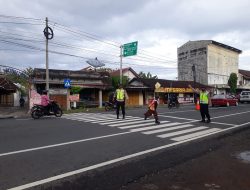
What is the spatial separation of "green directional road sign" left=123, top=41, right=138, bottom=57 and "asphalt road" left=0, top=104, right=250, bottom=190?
68.0ft

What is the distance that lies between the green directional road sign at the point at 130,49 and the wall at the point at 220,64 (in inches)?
1330

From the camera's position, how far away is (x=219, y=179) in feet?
18.6

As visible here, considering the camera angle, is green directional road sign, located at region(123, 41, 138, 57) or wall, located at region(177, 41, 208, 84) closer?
green directional road sign, located at region(123, 41, 138, 57)

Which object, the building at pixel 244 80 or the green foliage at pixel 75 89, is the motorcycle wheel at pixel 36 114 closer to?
the green foliage at pixel 75 89

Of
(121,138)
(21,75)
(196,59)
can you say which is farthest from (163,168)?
(196,59)

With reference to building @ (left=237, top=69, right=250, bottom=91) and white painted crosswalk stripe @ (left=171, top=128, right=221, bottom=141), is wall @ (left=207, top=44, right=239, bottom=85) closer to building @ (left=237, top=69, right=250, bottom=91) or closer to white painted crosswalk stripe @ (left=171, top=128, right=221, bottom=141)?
building @ (left=237, top=69, right=250, bottom=91)

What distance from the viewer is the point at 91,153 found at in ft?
25.0

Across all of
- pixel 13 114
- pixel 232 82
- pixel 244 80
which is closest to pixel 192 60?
pixel 232 82

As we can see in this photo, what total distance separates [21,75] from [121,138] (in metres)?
33.3

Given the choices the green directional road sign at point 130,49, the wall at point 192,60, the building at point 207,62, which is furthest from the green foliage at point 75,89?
the wall at point 192,60

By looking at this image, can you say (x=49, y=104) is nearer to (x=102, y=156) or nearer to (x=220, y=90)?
(x=102, y=156)

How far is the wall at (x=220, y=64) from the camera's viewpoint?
63631 mm

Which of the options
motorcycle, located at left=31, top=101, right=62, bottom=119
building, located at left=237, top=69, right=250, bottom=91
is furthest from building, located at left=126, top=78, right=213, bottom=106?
motorcycle, located at left=31, top=101, right=62, bottom=119

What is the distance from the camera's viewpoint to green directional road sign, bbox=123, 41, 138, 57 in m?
32.2
